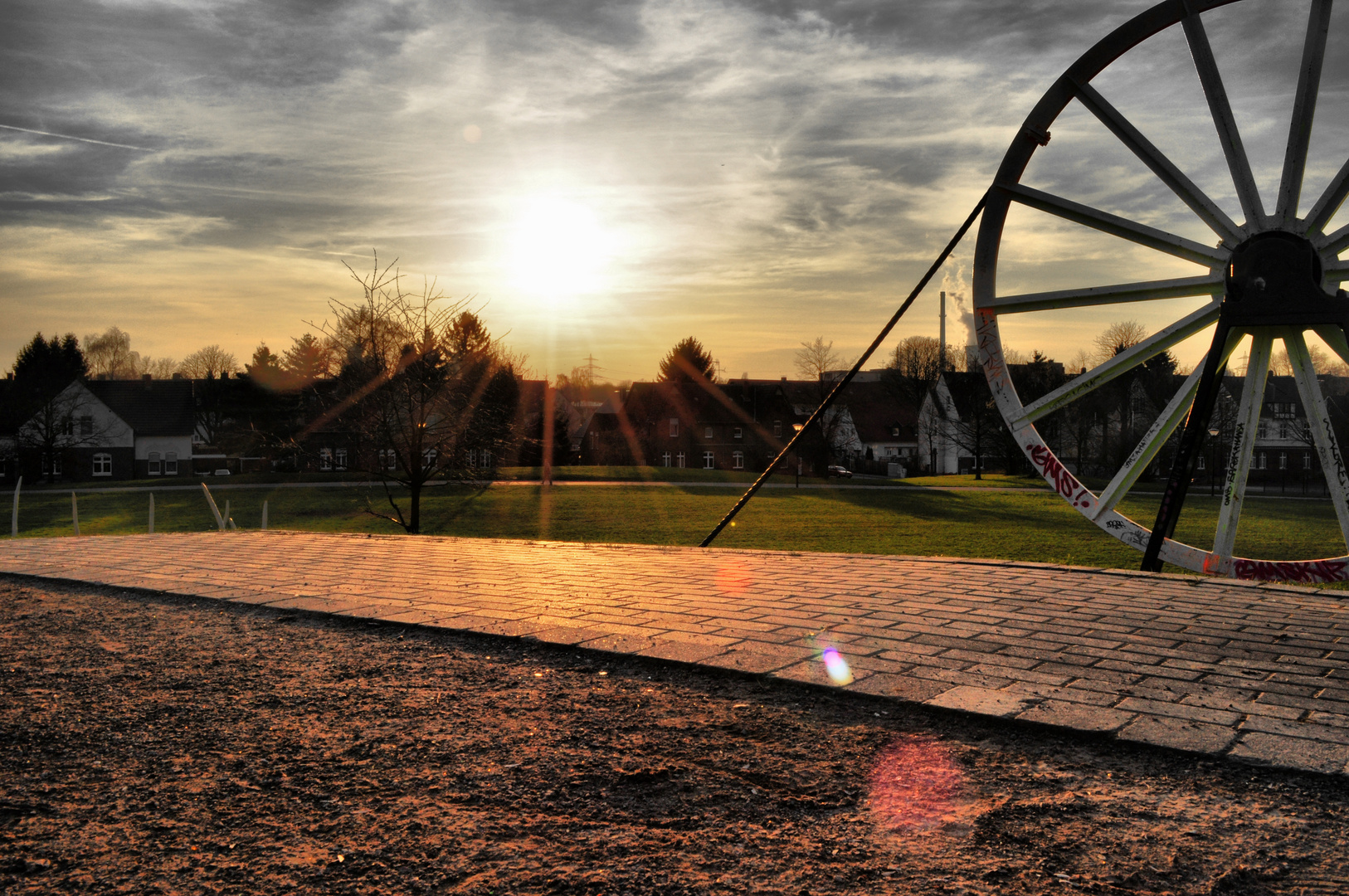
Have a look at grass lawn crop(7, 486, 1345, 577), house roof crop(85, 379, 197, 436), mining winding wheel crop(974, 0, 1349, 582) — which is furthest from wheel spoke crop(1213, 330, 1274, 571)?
house roof crop(85, 379, 197, 436)

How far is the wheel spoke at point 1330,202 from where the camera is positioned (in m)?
7.62

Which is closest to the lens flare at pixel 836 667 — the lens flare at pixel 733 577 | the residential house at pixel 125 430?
the lens flare at pixel 733 577

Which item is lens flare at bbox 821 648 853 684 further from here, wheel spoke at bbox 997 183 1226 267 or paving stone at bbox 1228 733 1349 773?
wheel spoke at bbox 997 183 1226 267

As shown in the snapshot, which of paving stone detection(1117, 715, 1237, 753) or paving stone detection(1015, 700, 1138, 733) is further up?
paving stone detection(1015, 700, 1138, 733)

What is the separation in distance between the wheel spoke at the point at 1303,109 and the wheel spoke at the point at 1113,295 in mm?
834

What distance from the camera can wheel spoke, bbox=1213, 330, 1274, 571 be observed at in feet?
25.9

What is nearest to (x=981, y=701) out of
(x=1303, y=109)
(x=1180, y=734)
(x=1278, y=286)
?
(x=1180, y=734)

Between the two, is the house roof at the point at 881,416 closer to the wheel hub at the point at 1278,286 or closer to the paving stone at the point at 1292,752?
the wheel hub at the point at 1278,286

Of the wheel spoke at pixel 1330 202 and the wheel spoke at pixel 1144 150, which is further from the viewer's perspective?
the wheel spoke at pixel 1144 150

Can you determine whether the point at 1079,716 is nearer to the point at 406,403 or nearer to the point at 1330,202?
the point at 1330,202

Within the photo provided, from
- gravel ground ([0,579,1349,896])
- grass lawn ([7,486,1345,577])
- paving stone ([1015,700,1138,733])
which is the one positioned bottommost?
grass lawn ([7,486,1345,577])

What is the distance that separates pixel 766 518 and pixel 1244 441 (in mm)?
18158

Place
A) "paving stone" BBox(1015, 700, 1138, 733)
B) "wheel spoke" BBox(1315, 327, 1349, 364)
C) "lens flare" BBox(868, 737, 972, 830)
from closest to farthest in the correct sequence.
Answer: "lens flare" BBox(868, 737, 972, 830)
"paving stone" BBox(1015, 700, 1138, 733)
"wheel spoke" BBox(1315, 327, 1349, 364)

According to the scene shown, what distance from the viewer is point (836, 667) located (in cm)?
455
